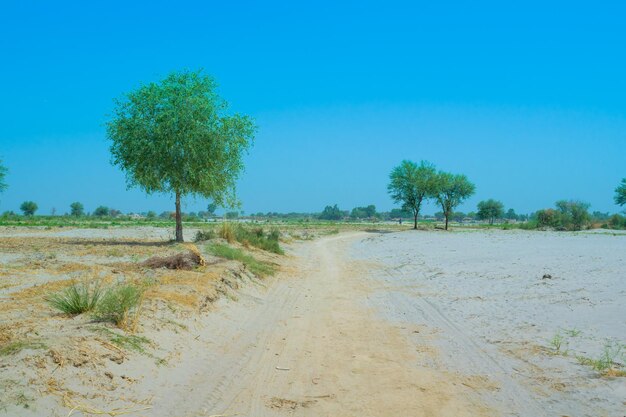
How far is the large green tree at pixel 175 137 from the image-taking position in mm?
24844

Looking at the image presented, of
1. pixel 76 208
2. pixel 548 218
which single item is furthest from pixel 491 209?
pixel 76 208

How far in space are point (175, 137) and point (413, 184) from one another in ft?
181

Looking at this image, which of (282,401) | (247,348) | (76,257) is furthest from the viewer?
(76,257)

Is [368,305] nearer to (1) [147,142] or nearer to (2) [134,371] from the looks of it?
(2) [134,371]

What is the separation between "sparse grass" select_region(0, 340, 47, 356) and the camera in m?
5.86

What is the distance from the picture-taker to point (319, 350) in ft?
27.8

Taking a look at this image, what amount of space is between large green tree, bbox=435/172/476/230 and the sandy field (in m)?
63.5

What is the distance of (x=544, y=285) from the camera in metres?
13.6

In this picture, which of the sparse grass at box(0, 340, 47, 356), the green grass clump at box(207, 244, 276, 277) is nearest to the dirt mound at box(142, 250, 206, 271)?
the green grass clump at box(207, 244, 276, 277)

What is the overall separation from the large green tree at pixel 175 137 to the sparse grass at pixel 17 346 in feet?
63.0

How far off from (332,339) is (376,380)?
7.83 feet

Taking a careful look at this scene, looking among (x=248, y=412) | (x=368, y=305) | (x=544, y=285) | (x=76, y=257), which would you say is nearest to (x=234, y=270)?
(x=368, y=305)

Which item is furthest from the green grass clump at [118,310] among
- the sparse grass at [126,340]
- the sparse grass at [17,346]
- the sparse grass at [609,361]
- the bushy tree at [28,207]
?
the bushy tree at [28,207]

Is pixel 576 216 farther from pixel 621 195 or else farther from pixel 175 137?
pixel 175 137
